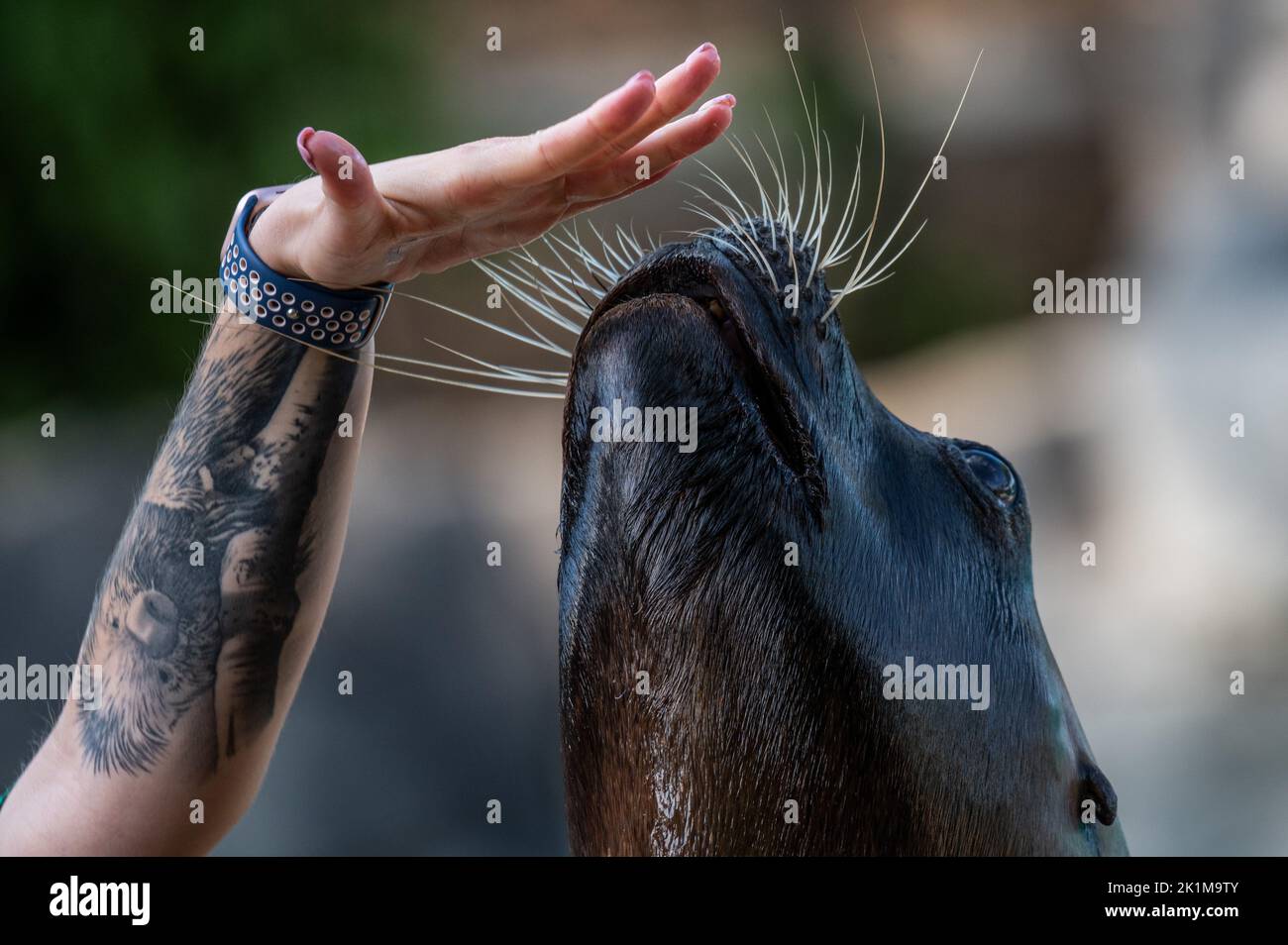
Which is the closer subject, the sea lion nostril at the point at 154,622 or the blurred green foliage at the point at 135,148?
the sea lion nostril at the point at 154,622

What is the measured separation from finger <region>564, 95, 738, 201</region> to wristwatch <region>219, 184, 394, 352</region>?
0.29 metres

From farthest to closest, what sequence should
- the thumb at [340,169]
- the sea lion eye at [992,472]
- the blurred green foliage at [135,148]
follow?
the blurred green foliage at [135,148]
the sea lion eye at [992,472]
the thumb at [340,169]

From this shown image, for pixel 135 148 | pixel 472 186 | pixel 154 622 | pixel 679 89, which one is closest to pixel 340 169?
pixel 472 186

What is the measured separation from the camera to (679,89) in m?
1.39

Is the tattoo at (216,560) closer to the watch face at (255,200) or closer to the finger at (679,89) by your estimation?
the watch face at (255,200)

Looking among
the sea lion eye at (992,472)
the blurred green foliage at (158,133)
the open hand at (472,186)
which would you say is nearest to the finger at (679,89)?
the open hand at (472,186)

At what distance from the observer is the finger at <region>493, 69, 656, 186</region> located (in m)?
1.32

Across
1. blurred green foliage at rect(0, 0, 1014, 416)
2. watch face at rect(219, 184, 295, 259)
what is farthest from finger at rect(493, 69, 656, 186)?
blurred green foliage at rect(0, 0, 1014, 416)

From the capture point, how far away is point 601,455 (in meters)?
1.47

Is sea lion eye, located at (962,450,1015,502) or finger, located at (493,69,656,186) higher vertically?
finger, located at (493,69,656,186)

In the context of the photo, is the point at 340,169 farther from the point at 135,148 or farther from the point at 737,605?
the point at 135,148

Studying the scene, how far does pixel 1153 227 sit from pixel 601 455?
762cm

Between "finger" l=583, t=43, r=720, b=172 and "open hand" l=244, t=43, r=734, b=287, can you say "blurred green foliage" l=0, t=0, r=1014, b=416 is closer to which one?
"open hand" l=244, t=43, r=734, b=287

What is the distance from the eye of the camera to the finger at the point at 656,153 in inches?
60.0
